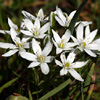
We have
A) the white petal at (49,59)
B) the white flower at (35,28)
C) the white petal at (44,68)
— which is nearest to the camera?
the white petal at (44,68)

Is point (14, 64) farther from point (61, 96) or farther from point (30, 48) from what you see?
point (61, 96)

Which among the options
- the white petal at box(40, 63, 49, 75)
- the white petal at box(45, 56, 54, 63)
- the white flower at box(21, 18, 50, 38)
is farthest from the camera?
the white flower at box(21, 18, 50, 38)

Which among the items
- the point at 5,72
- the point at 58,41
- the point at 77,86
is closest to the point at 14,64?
the point at 5,72

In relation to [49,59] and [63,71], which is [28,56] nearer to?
[49,59]

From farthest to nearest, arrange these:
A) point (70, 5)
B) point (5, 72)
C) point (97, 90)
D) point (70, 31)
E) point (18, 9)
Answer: point (70, 5) < point (18, 9) < point (97, 90) < point (5, 72) < point (70, 31)

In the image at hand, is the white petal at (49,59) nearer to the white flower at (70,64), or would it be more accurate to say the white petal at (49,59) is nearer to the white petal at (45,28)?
the white flower at (70,64)

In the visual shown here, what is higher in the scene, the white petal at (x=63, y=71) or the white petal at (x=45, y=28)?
the white petal at (x=45, y=28)

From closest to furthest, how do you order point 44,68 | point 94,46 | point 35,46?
point 44,68 → point 35,46 → point 94,46

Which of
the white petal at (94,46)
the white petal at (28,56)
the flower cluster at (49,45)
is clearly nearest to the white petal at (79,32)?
the flower cluster at (49,45)

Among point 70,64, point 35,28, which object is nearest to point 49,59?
point 70,64

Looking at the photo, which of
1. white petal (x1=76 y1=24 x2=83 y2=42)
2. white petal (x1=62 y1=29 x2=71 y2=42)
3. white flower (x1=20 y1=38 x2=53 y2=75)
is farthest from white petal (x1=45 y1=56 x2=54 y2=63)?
white petal (x1=76 y1=24 x2=83 y2=42)

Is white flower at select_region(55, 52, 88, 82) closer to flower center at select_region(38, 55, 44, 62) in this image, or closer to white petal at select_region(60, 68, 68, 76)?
white petal at select_region(60, 68, 68, 76)
